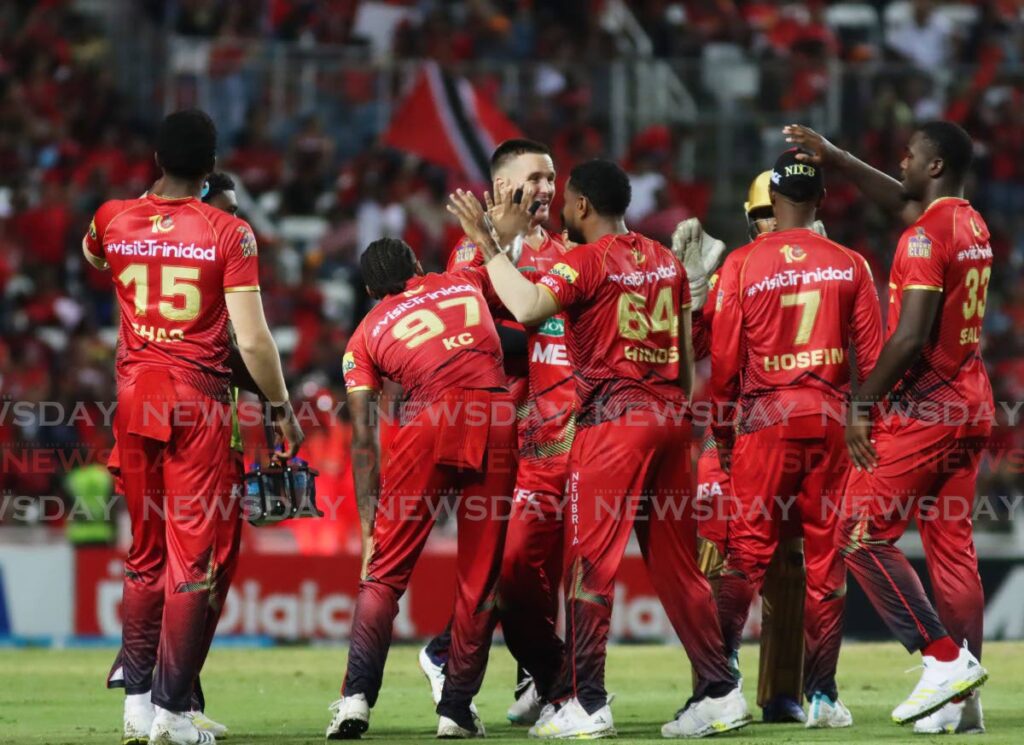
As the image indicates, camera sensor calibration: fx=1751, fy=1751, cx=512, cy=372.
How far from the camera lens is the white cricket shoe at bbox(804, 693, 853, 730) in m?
9.15

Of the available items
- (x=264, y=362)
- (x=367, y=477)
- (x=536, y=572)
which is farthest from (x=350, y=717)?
(x=264, y=362)

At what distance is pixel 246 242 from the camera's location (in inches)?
328

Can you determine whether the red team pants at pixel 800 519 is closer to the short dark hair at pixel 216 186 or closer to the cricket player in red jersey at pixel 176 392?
the cricket player in red jersey at pixel 176 392

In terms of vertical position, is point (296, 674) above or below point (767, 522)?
below

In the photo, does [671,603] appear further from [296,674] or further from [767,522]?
[296,674]

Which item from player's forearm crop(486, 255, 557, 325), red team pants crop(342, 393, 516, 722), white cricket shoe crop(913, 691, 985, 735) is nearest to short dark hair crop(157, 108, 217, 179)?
player's forearm crop(486, 255, 557, 325)

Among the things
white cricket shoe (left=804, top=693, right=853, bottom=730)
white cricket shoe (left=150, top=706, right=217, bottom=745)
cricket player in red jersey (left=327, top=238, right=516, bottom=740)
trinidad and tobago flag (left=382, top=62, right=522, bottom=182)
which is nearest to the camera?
white cricket shoe (left=150, top=706, right=217, bottom=745)

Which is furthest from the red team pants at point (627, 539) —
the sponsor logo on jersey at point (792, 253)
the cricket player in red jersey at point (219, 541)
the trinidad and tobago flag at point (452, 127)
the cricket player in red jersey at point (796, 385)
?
the trinidad and tobago flag at point (452, 127)

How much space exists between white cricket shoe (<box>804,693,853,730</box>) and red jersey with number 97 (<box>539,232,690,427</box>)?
5.86ft

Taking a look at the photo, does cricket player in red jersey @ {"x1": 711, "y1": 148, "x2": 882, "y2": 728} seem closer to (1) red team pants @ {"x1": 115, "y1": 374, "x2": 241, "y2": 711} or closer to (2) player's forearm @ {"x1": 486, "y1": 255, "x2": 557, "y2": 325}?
(2) player's forearm @ {"x1": 486, "y1": 255, "x2": 557, "y2": 325}

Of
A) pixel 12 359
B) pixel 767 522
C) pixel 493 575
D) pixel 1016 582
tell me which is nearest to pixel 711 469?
pixel 767 522

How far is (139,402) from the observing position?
8.27 meters

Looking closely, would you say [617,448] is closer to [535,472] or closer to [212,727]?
[535,472]

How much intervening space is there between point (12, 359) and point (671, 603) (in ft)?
40.0
